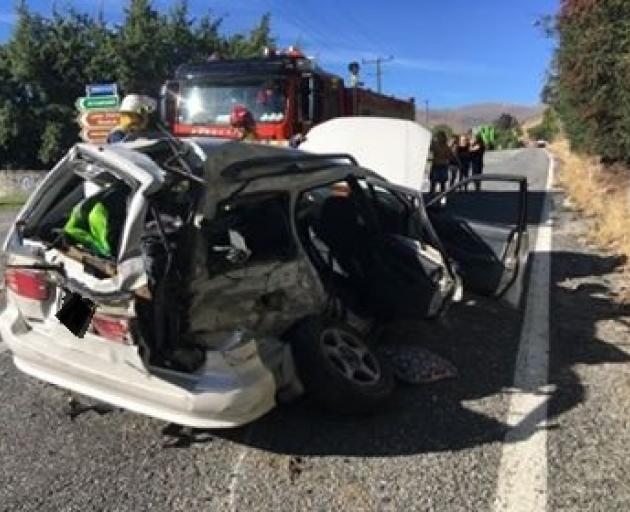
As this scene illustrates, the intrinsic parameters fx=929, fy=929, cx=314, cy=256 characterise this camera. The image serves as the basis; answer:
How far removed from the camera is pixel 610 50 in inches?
551

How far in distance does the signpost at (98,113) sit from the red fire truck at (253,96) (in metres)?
2.03

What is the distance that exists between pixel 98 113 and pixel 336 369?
6.70 metres

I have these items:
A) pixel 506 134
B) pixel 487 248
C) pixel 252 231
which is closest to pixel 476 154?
pixel 487 248

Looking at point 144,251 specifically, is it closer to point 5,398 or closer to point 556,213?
point 5,398

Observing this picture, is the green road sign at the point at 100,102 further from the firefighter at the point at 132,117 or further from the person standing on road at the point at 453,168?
the person standing on road at the point at 453,168

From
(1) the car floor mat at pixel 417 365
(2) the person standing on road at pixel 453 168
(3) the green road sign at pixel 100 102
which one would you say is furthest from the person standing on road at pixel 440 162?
(1) the car floor mat at pixel 417 365

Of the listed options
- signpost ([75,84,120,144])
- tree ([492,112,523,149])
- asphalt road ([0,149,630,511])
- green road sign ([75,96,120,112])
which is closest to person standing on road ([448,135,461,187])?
signpost ([75,84,120,144])

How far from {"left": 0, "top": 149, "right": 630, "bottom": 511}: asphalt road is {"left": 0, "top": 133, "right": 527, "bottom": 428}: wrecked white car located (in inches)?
10.4

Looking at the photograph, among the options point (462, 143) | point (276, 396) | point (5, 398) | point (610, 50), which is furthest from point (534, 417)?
point (462, 143)

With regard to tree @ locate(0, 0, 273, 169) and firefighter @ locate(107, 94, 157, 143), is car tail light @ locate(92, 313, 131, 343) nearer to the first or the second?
firefighter @ locate(107, 94, 157, 143)

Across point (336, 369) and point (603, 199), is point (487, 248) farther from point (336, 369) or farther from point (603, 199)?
point (603, 199)

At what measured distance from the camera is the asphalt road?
433cm

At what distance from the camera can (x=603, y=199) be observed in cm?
1691

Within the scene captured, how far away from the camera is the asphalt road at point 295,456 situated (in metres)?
4.33
